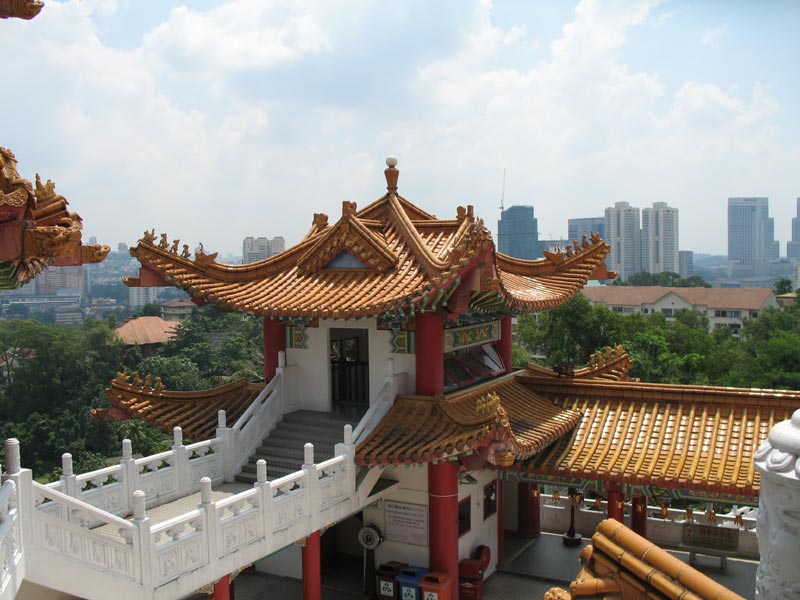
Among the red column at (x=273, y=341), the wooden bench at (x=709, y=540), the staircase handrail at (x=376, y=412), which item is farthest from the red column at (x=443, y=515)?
the wooden bench at (x=709, y=540)

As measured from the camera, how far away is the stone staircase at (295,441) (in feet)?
39.5

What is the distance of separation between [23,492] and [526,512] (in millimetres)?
11145

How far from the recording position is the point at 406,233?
1325 centimetres

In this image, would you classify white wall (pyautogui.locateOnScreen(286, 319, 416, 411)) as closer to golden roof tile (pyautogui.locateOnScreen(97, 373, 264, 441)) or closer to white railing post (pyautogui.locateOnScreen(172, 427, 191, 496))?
golden roof tile (pyautogui.locateOnScreen(97, 373, 264, 441))

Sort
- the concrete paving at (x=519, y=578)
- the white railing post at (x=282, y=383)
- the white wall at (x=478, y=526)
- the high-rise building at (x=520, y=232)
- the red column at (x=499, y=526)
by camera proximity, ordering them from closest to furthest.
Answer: the concrete paving at (x=519, y=578) → the white wall at (x=478, y=526) → the white railing post at (x=282, y=383) → the red column at (x=499, y=526) → the high-rise building at (x=520, y=232)

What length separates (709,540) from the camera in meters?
13.9

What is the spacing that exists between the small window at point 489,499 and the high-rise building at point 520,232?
147262mm

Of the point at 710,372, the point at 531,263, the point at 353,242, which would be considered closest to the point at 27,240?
the point at 353,242

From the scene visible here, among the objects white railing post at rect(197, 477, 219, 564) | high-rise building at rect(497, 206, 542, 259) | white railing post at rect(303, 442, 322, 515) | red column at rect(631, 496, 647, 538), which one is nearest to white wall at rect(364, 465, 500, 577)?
white railing post at rect(303, 442, 322, 515)

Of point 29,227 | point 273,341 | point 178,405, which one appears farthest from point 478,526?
point 29,227

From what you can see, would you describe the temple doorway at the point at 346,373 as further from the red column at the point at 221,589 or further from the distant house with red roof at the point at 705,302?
the distant house with red roof at the point at 705,302

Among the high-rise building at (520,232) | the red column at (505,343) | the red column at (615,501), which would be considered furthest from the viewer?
the high-rise building at (520,232)

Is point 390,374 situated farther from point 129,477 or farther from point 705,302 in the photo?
point 705,302

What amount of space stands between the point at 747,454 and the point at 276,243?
15689 cm
